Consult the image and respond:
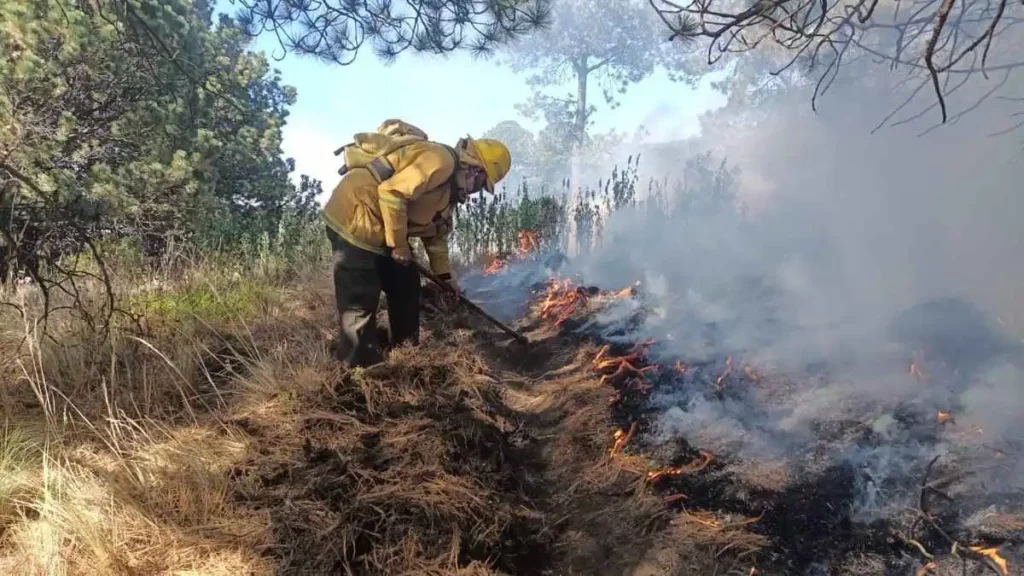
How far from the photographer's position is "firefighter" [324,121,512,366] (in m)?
3.69

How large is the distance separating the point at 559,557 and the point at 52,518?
2027 millimetres

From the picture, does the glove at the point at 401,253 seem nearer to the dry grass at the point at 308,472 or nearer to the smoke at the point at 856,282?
the dry grass at the point at 308,472

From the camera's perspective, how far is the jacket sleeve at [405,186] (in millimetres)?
3637

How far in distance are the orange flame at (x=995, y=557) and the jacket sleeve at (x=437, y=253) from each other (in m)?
3.32

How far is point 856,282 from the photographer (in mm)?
5703

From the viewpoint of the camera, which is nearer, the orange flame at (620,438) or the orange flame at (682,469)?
the orange flame at (682,469)

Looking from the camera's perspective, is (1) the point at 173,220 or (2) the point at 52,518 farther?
(1) the point at 173,220

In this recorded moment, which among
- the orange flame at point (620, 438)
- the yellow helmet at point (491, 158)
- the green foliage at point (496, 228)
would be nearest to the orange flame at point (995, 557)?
the orange flame at point (620, 438)

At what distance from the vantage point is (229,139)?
9.83 meters

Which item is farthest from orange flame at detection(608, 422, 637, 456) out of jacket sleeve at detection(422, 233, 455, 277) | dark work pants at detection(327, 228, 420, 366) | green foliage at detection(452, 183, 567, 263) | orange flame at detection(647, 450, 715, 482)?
green foliage at detection(452, 183, 567, 263)

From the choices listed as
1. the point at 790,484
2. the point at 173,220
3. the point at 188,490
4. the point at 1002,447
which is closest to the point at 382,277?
the point at 188,490

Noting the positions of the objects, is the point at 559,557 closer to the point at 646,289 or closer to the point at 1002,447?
the point at 1002,447

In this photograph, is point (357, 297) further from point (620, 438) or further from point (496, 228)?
point (496, 228)

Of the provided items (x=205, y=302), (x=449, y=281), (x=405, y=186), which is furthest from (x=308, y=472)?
(x=205, y=302)
